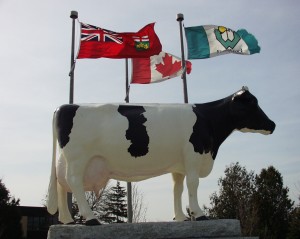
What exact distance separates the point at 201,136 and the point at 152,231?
166cm

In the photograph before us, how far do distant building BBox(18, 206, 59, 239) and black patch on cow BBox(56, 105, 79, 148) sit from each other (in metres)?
30.0

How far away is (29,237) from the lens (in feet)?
113

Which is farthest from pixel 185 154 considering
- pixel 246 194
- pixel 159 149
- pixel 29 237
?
pixel 29 237

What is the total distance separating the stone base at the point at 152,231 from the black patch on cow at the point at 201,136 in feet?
3.72

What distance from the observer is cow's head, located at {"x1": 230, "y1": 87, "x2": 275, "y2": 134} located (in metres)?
6.84

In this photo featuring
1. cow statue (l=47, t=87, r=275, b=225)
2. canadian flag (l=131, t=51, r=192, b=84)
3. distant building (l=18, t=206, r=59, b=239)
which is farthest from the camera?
distant building (l=18, t=206, r=59, b=239)

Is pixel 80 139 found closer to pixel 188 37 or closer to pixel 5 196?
pixel 188 37

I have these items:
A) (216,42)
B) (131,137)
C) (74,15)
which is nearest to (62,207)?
(131,137)

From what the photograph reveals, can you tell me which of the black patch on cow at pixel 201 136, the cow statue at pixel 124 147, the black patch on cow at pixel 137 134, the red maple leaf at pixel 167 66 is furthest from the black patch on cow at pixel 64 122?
the red maple leaf at pixel 167 66

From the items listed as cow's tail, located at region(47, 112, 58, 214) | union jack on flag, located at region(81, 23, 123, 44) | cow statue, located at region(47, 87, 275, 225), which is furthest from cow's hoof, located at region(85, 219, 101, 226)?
union jack on flag, located at region(81, 23, 123, 44)

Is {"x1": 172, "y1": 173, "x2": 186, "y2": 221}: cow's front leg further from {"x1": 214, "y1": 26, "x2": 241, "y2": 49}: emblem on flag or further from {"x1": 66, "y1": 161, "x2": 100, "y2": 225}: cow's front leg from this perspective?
{"x1": 214, "y1": 26, "x2": 241, "y2": 49}: emblem on flag

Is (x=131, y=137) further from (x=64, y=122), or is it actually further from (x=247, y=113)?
(x=247, y=113)

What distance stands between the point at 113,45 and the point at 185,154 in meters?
6.13

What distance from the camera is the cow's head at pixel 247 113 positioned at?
684 cm
